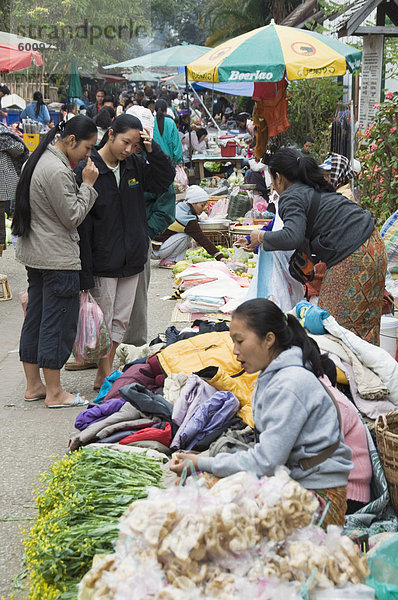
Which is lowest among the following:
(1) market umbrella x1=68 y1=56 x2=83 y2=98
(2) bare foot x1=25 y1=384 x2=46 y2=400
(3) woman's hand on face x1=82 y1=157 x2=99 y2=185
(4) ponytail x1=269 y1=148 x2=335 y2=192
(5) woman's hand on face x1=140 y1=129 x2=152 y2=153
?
(2) bare foot x1=25 y1=384 x2=46 y2=400

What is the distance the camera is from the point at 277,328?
309cm

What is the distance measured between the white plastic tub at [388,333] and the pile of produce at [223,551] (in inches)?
130

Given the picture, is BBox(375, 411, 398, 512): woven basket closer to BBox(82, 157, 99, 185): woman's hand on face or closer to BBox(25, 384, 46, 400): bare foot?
BBox(82, 157, 99, 185): woman's hand on face

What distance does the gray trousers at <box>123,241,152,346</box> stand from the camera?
618 cm

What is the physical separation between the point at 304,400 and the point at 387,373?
1522 mm

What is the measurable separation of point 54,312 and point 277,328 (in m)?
2.66

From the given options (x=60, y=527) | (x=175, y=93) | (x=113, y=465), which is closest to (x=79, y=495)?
(x=60, y=527)

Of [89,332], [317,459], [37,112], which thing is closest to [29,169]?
[89,332]

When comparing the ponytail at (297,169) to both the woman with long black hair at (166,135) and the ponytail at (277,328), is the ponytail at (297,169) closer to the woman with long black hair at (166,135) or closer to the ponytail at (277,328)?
the ponytail at (277,328)

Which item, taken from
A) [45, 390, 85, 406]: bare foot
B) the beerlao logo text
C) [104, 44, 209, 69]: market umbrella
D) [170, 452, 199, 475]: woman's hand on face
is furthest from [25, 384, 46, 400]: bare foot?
[104, 44, 209, 69]: market umbrella

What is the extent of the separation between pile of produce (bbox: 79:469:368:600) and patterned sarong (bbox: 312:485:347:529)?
0.53m

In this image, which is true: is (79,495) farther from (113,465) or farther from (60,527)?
(113,465)

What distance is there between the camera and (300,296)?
20.7 ft

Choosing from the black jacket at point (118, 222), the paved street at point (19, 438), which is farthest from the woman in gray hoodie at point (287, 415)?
the black jacket at point (118, 222)
